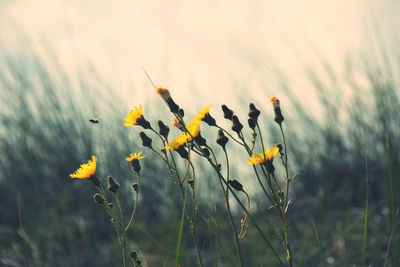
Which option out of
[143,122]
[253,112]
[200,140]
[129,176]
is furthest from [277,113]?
[129,176]

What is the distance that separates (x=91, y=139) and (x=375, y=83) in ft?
6.23

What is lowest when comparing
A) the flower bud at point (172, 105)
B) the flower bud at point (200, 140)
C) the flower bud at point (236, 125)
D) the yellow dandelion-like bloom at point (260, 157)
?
the yellow dandelion-like bloom at point (260, 157)

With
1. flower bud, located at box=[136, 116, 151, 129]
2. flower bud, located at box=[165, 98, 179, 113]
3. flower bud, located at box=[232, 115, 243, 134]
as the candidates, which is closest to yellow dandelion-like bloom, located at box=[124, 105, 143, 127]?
flower bud, located at box=[136, 116, 151, 129]

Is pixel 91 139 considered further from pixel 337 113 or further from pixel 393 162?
pixel 393 162

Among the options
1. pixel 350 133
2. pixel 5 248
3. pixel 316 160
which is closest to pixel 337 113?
pixel 350 133

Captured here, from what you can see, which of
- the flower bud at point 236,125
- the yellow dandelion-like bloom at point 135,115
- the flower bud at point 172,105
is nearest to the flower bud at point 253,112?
the flower bud at point 236,125

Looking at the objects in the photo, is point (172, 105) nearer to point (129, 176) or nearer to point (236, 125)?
point (236, 125)

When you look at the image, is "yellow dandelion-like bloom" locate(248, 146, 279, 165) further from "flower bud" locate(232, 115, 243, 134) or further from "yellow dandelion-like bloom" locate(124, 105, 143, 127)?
"yellow dandelion-like bloom" locate(124, 105, 143, 127)

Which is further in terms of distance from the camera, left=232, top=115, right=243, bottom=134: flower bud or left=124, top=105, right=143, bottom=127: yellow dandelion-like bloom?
left=124, top=105, right=143, bottom=127: yellow dandelion-like bloom

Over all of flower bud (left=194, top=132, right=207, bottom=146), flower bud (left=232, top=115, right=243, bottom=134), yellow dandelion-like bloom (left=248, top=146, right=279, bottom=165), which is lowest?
yellow dandelion-like bloom (left=248, top=146, right=279, bottom=165)

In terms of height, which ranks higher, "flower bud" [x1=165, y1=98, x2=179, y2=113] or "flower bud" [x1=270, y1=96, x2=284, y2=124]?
"flower bud" [x1=270, y1=96, x2=284, y2=124]

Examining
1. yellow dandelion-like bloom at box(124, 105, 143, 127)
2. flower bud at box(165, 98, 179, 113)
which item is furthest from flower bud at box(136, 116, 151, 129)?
flower bud at box(165, 98, 179, 113)

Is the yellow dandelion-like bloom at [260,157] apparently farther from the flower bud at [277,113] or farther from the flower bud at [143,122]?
the flower bud at [143,122]

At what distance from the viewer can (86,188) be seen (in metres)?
2.89
